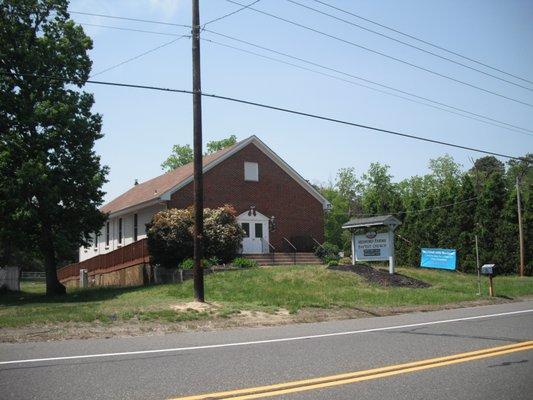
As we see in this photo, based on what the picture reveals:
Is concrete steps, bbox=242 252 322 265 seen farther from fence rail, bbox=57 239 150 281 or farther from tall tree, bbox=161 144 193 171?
tall tree, bbox=161 144 193 171

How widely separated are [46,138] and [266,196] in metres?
14.0

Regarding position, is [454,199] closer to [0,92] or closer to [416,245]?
[416,245]

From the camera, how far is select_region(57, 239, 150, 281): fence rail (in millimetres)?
27128

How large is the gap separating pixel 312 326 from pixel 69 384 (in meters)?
6.81

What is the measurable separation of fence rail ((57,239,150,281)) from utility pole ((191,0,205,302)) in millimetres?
11562

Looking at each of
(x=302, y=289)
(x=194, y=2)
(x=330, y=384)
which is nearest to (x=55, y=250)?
(x=302, y=289)

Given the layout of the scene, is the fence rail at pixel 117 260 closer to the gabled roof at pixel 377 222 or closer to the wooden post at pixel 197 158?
A: the gabled roof at pixel 377 222

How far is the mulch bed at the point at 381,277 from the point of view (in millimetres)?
20656

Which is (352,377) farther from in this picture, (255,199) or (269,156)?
(269,156)

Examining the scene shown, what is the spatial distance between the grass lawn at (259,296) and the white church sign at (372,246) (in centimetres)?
196

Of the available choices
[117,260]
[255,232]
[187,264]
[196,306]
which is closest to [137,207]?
[117,260]

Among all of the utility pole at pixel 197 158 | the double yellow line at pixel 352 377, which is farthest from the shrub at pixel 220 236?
the double yellow line at pixel 352 377

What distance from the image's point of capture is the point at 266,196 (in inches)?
1266

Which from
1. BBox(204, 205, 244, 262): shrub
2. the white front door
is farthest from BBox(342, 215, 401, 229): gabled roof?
the white front door
